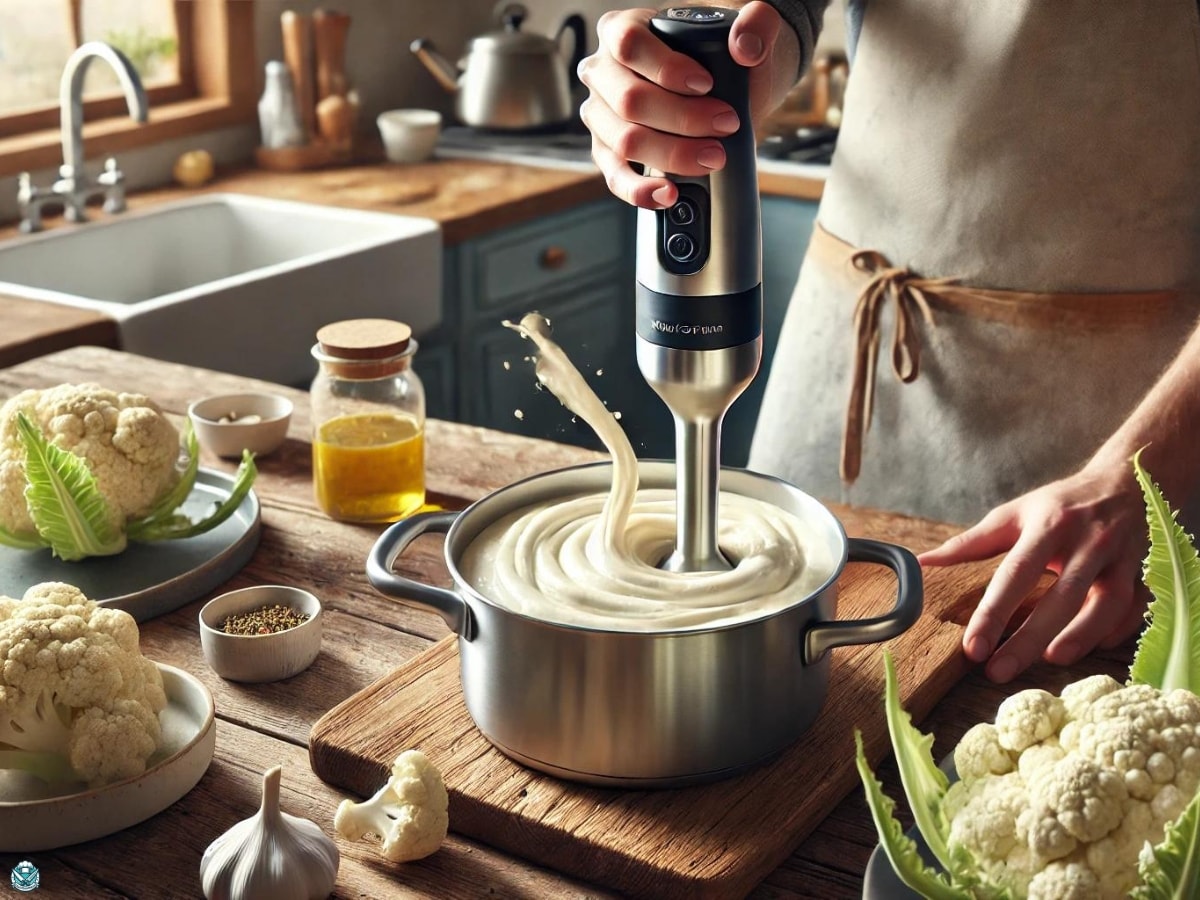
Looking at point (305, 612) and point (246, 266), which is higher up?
point (305, 612)

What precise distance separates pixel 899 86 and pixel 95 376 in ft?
3.34

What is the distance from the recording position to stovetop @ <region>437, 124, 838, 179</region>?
3.12 m

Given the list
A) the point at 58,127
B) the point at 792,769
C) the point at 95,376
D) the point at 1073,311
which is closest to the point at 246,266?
the point at 58,127

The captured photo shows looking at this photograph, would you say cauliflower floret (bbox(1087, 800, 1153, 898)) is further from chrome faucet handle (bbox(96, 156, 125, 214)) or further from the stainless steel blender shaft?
chrome faucet handle (bbox(96, 156, 125, 214))

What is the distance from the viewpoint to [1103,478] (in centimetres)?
114

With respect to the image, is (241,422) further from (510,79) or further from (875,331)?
(510,79)

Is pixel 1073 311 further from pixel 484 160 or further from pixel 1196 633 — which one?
pixel 484 160

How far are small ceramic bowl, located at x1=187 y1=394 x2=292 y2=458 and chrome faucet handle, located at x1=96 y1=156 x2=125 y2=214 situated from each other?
1.55 m

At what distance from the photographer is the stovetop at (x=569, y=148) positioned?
312cm

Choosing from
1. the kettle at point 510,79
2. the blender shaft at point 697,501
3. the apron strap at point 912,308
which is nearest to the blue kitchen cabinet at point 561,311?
the kettle at point 510,79

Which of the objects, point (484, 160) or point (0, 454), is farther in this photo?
point (484, 160)

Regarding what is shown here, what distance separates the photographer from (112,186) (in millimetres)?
2875

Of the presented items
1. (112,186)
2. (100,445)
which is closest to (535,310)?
(112,186)

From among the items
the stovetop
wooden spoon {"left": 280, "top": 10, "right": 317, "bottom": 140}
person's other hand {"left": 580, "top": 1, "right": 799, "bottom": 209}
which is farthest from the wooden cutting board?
wooden spoon {"left": 280, "top": 10, "right": 317, "bottom": 140}
